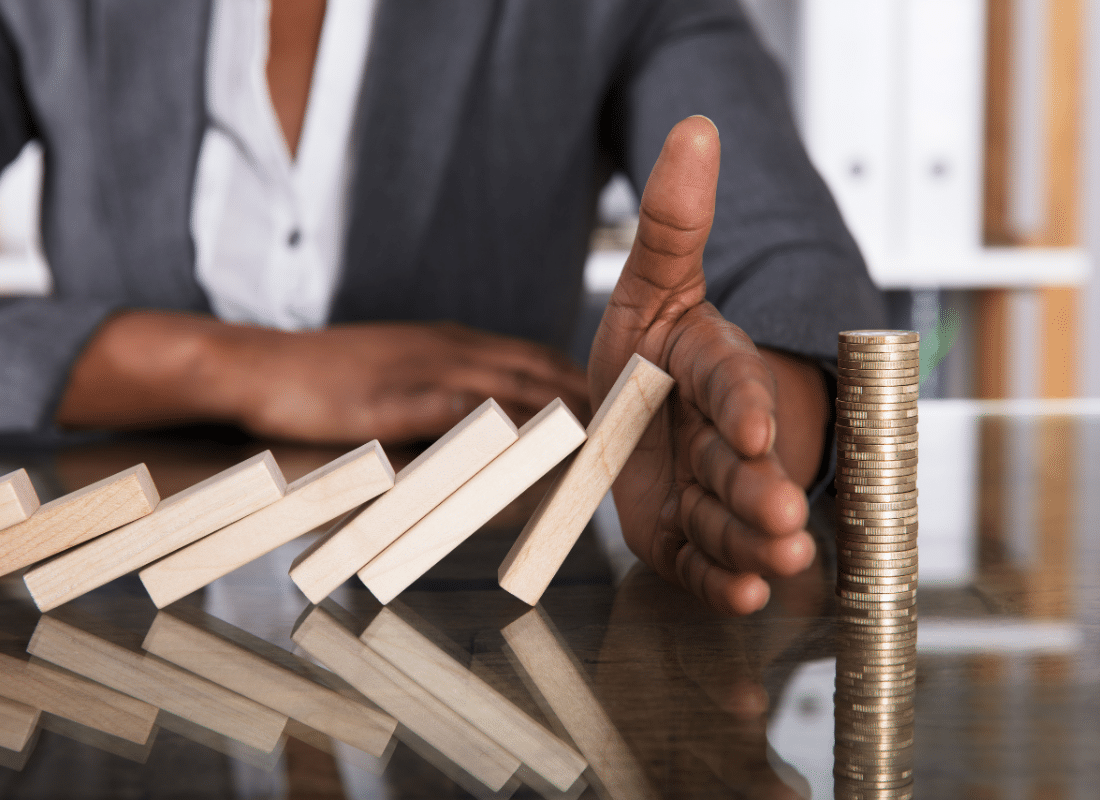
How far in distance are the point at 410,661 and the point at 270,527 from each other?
9 centimetres

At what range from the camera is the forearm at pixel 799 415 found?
51 centimetres

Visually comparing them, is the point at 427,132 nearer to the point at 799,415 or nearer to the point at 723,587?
the point at 799,415

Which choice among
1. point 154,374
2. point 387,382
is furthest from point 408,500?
point 154,374

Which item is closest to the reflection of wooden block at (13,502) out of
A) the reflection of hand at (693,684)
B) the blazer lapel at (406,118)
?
the reflection of hand at (693,684)

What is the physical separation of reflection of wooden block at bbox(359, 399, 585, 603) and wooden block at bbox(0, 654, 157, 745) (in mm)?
106

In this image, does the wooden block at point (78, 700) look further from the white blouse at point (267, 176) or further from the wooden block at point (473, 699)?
the white blouse at point (267, 176)

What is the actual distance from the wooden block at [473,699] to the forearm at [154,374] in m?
0.46

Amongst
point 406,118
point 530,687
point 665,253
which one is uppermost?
point 406,118

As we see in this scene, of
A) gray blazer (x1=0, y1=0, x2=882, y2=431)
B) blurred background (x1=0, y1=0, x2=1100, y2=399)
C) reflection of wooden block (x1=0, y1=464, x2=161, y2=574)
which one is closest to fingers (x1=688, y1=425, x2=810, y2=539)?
reflection of wooden block (x1=0, y1=464, x2=161, y2=574)

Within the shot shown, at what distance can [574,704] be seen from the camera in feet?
0.90

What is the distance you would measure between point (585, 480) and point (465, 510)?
5 cm

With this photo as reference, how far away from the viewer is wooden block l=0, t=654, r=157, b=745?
0.86 ft

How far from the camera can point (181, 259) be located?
968 mm

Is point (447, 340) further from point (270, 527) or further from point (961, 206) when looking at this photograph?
point (961, 206)
